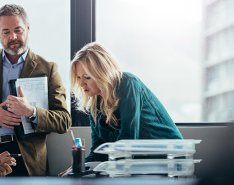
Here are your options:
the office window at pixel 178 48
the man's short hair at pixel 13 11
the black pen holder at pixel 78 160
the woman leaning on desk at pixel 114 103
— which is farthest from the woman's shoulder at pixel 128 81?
the man's short hair at pixel 13 11

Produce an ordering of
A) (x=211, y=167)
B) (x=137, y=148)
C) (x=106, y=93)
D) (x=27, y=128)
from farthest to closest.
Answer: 1. (x=27, y=128)
2. (x=106, y=93)
3. (x=137, y=148)
4. (x=211, y=167)

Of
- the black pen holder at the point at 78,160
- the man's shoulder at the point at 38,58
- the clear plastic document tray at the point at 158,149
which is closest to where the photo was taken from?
the clear plastic document tray at the point at 158,149

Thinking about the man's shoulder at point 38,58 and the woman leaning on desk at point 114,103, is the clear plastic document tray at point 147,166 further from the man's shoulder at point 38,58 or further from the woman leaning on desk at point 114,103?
the man's shoulder at point 38,58

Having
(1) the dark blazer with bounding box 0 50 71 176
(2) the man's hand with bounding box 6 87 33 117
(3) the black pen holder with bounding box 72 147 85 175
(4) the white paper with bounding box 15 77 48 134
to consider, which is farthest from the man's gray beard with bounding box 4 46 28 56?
(3) the black pen holder with bounding box 72 147 85 175

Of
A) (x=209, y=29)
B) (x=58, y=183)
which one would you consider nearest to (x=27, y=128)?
(x=209, y=29)

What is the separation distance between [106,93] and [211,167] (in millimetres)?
1548

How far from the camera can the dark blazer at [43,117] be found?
2572 mm

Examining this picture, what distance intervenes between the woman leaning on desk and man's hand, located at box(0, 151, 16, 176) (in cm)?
52

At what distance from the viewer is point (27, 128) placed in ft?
8.46

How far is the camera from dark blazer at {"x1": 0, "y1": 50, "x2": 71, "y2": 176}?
2.57 metres

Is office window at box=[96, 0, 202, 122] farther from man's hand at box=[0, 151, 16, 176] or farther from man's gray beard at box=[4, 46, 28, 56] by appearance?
man's hand at box=[0, 151, 16, 176]

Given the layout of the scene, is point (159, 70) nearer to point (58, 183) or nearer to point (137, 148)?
point (137, 148)

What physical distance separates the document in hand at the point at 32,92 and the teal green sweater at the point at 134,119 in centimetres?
42

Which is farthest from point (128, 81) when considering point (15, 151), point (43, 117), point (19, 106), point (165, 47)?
→ point (15, 151)
